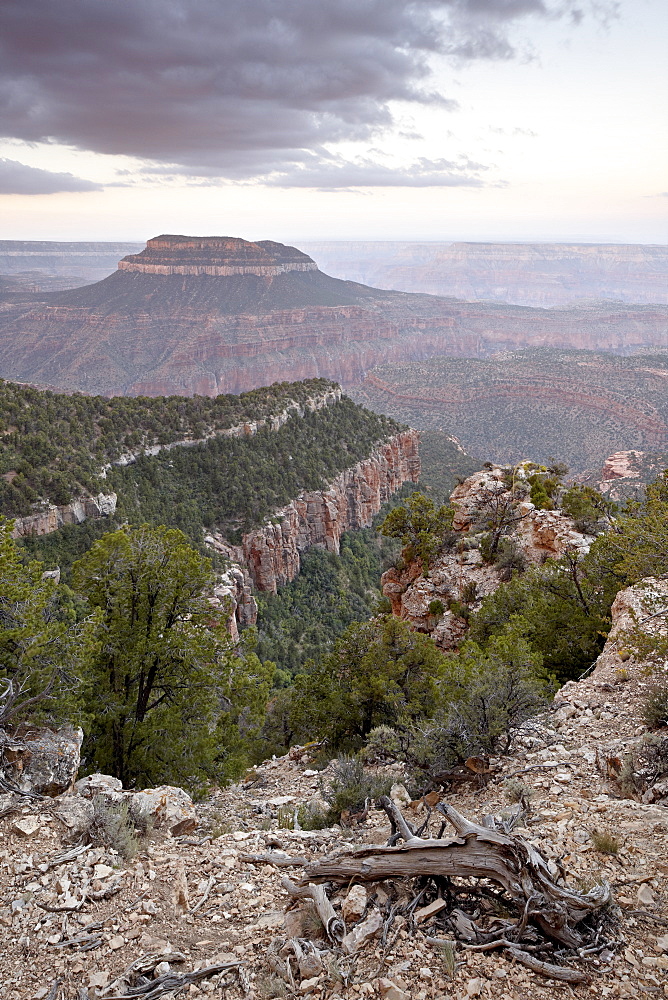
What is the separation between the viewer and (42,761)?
8.76 metres

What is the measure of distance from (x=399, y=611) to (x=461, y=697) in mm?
16535

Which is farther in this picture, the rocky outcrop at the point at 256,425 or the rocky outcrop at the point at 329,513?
the rocky outcrop at the point at 329,513

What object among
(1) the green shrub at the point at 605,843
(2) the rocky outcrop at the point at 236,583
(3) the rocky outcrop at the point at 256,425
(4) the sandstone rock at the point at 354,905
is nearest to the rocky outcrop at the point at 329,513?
(2) the rocky outcrop at the point at 236,583

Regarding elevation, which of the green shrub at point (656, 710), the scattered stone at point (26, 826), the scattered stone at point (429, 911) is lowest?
the scattered stone at point (26, 826)

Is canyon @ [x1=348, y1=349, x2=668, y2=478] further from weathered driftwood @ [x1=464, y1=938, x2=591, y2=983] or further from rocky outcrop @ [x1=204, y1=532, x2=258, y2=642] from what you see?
weathered driftwood @ [x1=464, y1=938, x2=591, y2=983]

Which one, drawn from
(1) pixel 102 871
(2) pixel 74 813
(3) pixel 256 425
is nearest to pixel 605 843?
(1) pixel 102 871

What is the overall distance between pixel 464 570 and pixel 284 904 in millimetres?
20805

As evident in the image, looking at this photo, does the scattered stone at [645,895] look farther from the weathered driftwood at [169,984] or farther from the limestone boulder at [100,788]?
the limestone boulder at [100,788]

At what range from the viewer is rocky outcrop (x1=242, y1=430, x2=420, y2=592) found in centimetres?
4972

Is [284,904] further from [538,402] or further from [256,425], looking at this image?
[538,402]

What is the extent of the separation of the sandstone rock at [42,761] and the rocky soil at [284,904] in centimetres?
51

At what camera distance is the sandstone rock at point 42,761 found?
847 cm

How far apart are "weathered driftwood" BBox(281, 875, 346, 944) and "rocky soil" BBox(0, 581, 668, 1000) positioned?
0.36ft

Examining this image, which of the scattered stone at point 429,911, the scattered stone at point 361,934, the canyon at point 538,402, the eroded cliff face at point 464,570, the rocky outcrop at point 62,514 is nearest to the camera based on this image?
the scattered stone at point 361,934
